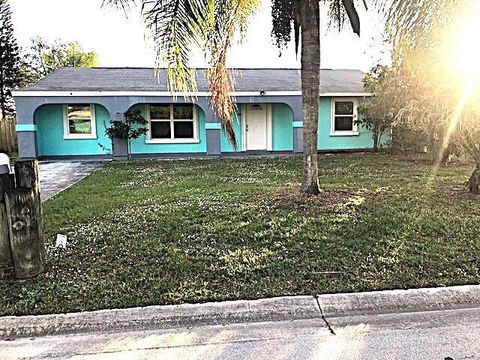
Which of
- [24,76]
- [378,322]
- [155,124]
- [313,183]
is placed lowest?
[378,322]

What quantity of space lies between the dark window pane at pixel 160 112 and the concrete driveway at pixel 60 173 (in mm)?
3101

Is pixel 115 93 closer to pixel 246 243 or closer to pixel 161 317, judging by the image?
pixel 246 243

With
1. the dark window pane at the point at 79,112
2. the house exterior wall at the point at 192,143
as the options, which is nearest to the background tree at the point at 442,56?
the house exterior wall at the point at 192,143

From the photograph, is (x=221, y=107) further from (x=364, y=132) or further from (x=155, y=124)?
(x=364, y=132)

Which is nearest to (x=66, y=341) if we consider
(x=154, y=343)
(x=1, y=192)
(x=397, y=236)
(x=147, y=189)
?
(x=154, y=343)

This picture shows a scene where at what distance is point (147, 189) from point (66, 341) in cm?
614

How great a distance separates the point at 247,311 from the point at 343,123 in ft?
51.7

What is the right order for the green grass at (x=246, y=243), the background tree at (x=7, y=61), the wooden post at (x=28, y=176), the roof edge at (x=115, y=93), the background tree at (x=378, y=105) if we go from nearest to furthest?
the green grass at (x=246, y=243) < the wooden post at (x=28, y=176) < the background tree at (x=378, y=105) < the roof edge at (x=115, y=93) < the background tree at (x=7, y=61)

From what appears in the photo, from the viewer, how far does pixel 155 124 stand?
17078 millimetres

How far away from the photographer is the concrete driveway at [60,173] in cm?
959

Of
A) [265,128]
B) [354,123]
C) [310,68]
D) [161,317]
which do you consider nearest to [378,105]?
[354,123]

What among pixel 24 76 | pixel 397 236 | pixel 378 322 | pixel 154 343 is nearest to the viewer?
pixel 154 343

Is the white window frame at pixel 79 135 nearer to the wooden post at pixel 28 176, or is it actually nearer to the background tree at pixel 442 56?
the background tree at pixel 442 56

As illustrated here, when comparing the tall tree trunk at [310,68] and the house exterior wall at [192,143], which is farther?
the house exterior wall at [192,143]
